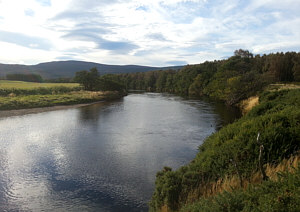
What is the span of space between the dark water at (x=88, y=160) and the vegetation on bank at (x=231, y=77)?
20819mm

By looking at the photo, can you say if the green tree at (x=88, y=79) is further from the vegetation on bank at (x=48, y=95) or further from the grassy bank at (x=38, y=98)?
the grassy bank at (x=38, y=98)

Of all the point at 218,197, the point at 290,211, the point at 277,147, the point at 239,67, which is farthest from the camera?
the point at 239,67

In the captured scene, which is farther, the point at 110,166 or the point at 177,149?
the point at 177,149

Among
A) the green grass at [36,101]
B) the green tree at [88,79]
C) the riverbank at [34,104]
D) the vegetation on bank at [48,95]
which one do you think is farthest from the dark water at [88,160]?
the green tree at [88,79]

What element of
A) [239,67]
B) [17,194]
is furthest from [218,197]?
[239,67]

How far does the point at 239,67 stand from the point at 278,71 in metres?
17.3

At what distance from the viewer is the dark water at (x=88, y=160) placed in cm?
1018

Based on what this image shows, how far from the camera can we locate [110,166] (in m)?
13.7

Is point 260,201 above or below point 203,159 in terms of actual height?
above

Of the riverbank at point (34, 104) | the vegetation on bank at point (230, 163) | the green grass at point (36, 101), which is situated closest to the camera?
the vegetation on bank at point (230, 163)

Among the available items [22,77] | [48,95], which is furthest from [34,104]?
[22,77]

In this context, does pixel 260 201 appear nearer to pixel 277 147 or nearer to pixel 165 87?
pixel 277 147

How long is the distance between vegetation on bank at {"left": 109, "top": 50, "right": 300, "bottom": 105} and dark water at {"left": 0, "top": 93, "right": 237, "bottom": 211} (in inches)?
820

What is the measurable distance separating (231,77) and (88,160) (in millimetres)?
40729
